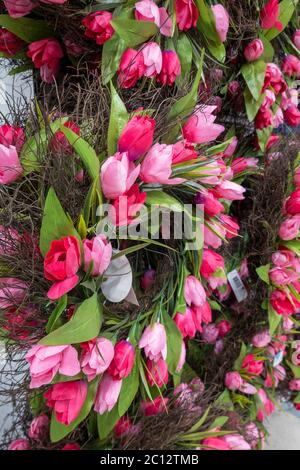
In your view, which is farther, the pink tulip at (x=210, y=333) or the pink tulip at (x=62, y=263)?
the pink tulip at (x=210, y=333)

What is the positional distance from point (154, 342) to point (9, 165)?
0.86 feet

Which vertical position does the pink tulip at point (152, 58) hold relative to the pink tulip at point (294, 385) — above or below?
above

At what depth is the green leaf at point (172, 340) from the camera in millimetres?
556

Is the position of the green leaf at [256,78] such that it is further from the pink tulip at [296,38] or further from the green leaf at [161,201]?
the green leaf at [161,201]

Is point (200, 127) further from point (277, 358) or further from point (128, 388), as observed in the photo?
point (277, 358)

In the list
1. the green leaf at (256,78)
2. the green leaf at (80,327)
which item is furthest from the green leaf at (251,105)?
the green leaf at (80,327)

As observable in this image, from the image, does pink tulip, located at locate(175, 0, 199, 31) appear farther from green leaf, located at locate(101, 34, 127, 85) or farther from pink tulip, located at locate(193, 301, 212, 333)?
pink tulip, located at locate(193, 301, 212, 333)

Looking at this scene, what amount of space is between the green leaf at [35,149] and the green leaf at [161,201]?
120mm

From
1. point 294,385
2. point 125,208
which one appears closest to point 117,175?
point 125,208

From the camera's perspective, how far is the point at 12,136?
0.44 m

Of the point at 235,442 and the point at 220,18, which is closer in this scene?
the point at 220,18
